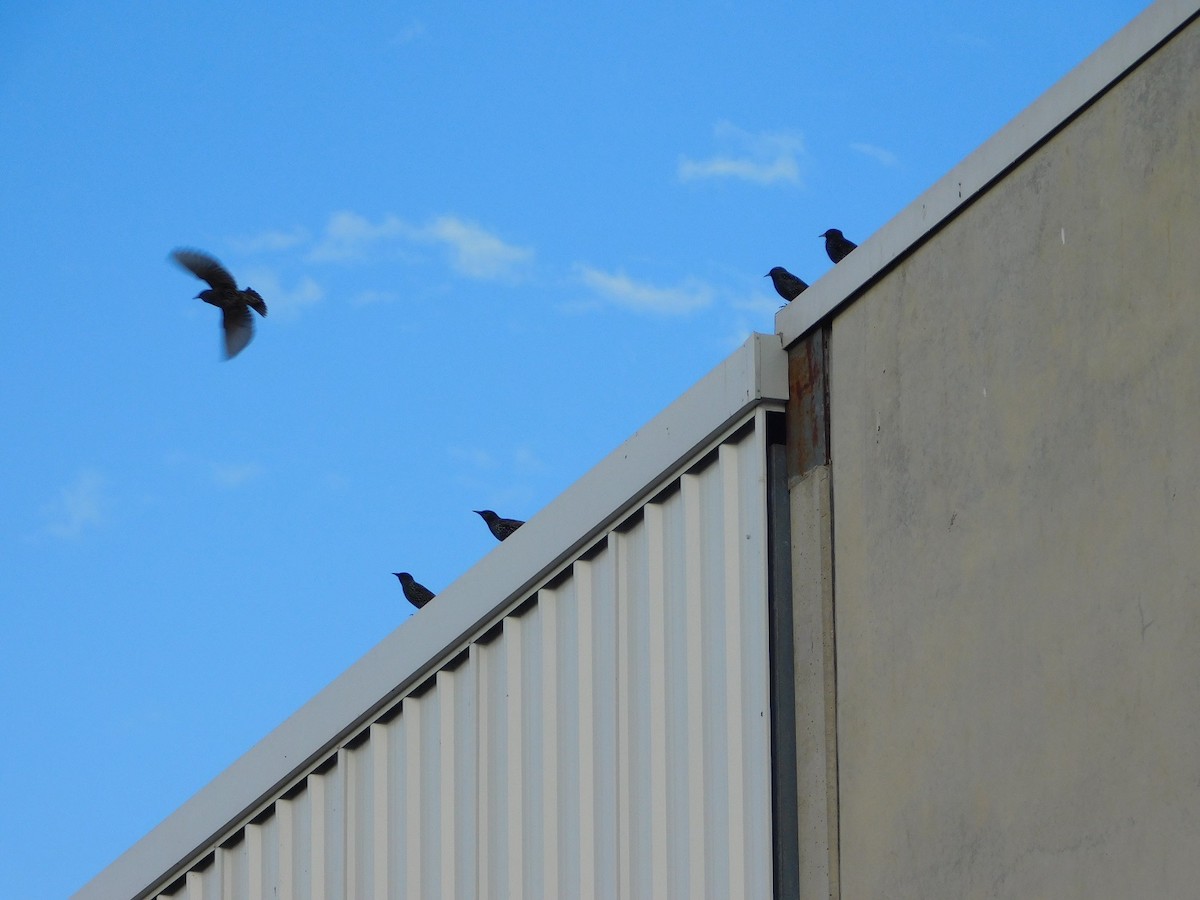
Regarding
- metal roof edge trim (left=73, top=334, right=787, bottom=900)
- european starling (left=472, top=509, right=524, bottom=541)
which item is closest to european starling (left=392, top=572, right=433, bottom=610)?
european starling (left=472, top=509, right=524, bottom=541)

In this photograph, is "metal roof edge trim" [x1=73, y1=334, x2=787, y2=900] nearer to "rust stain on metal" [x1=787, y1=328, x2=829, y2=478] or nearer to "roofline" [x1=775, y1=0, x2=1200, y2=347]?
"rust stain on metal" [x1=787, y1=328, x2=829, y2=478]

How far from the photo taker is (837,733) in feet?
22.7

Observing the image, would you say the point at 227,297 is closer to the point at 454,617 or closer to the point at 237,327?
the point at 237,327

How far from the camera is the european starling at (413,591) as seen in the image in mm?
19062

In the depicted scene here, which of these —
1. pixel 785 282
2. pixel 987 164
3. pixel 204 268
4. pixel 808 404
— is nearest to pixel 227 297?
pixel 204 268

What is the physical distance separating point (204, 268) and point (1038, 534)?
1053 cm

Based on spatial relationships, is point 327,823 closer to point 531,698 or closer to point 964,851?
point 531,698

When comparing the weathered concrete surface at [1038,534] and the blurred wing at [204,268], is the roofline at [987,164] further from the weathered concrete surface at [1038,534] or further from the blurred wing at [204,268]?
the blurred wing at [204,268]

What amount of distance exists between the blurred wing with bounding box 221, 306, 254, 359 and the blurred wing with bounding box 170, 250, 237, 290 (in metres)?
0.20

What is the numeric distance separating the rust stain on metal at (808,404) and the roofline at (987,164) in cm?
8

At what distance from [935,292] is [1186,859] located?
7.40 feet

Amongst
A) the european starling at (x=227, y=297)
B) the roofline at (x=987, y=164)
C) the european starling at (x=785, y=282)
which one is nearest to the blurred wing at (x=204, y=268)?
the european starling at (x=227, y=297)

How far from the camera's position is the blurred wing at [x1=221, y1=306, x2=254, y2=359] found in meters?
15.2

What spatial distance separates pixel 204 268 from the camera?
605 inches
